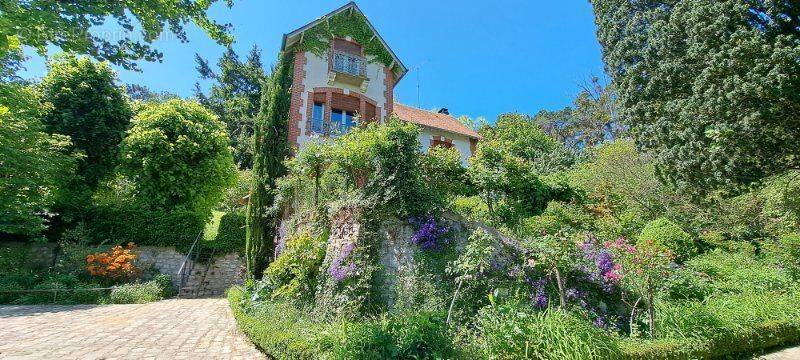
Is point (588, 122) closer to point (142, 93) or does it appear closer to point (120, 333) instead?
point (120, 333)

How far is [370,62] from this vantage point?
16547 millimetres

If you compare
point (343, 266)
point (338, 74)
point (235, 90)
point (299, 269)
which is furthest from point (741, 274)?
point (235, 90)

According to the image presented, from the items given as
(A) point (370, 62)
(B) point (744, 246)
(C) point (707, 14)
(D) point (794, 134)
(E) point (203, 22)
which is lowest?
(B) point (744, 246)

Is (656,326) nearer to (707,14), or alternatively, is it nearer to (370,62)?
(707,14)

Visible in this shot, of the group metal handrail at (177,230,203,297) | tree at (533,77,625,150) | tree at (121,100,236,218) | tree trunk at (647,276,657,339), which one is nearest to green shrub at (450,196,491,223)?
tree trunk at (647,276,657,339)

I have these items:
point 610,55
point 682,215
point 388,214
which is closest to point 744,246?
point 682,215

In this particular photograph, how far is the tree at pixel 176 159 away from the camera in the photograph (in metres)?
13.6

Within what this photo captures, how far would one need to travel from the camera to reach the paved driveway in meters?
5.50

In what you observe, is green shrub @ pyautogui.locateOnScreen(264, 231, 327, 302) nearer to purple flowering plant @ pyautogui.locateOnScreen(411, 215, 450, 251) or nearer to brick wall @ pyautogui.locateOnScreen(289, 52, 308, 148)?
purple flowering plant @ pyautogui.locateOnScreen(411, 215, 450, 251)

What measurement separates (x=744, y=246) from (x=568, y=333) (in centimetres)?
977

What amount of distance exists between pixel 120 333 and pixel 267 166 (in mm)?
6264

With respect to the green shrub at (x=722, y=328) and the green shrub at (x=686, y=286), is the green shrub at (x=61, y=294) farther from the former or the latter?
the green shrub at (x=686, y=286)

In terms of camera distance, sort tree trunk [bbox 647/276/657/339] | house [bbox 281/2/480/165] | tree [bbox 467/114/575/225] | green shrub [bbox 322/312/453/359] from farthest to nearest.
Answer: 1. house [bbox 281/2/480/165]
2. tree [bbox 467/114/575/225]
3. tree trunk [bbox 647/276/657/339]
4. green shrub [bbox 322/312/453/359]

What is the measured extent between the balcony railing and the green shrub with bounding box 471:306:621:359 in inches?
504
